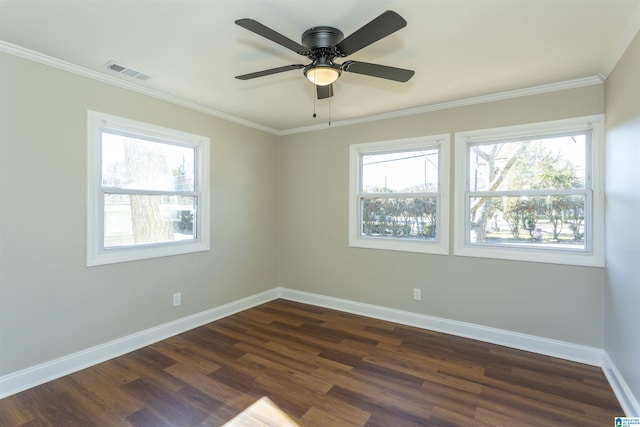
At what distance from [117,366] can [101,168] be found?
1.74 meters

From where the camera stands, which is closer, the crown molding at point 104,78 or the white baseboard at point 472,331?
the crown molding at point 104,78

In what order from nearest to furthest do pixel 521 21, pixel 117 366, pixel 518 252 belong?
pixel 521 21 < pixel 117 366 < pixel 518 252

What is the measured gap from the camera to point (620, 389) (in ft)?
7.23

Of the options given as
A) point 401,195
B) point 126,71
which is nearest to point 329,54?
point 126,71

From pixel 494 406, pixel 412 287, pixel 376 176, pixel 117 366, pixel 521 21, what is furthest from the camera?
pixel 376 176

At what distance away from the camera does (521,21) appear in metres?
1.91

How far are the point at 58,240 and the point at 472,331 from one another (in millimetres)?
3962

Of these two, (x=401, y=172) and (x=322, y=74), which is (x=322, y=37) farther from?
(x=401, y=172)

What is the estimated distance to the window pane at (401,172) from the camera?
141 inches

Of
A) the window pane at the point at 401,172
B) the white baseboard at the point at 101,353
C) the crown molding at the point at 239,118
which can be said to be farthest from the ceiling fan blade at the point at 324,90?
the white baseboard at the point at 101,353

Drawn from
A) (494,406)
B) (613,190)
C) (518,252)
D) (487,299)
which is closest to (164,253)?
(494,406)

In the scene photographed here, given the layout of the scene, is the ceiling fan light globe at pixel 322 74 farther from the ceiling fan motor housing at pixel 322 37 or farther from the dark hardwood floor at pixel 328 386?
the dark hardwood floor at pixel 328 386

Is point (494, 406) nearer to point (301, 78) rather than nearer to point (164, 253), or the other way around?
point (301, 78)

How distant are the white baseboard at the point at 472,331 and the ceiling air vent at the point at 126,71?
3.24 m
